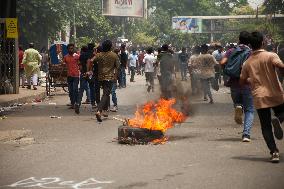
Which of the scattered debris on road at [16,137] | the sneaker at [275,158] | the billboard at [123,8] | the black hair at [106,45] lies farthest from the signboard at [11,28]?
the billboard at [123,8]

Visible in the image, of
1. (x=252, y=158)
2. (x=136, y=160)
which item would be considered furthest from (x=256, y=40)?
(x=136, y=160)

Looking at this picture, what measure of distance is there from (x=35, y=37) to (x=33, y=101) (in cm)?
1952

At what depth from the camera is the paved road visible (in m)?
6.89

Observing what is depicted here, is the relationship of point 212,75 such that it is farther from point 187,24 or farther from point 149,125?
point 187,24

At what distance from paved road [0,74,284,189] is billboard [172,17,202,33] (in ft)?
271

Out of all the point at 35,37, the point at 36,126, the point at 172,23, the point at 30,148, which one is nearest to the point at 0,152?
the point at 30,148

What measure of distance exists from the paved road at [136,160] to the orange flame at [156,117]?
0.96ft

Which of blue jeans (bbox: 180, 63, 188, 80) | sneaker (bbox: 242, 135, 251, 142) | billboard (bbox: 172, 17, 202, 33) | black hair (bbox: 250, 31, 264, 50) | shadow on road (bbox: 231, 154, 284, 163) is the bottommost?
shadow on road (bbox: 231, 154, 284, 163)

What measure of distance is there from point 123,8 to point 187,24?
1039 centimetres

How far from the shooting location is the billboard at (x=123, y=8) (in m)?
91.2

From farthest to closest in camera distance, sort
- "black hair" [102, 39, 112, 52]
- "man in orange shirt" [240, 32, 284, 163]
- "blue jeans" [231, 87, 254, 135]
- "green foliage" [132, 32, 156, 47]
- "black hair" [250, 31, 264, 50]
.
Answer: "green foliage" [132, 32, 156, 47] < "black hair" [102, 39, 112, 52] < "blue jeans" [231, 87, 254, 135] < "black hair" [250, 31, 264, 50] < "man in orange shirt" [240, 32, 284, 163]

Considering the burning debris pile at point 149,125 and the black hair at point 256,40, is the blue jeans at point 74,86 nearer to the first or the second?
the burning debris pile at point 149,125

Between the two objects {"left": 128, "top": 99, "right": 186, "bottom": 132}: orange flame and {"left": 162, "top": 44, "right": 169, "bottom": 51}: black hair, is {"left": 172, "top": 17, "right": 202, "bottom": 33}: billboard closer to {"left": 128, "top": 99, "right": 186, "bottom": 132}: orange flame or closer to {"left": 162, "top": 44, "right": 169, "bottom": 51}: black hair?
{"left": 162, "top": 44, "right": 169, "bottom": 51}: black hair

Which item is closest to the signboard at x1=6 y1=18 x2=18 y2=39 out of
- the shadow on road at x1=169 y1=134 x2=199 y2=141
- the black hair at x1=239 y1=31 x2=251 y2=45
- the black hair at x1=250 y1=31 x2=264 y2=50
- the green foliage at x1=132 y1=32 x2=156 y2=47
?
the shadow on road at x1=169 y1=134 x2=199 y2=141
